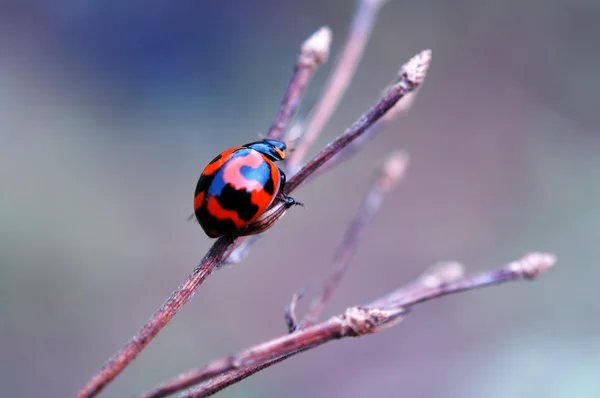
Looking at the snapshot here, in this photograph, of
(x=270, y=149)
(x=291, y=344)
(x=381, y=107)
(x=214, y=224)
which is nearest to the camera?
(x=291, y=344)

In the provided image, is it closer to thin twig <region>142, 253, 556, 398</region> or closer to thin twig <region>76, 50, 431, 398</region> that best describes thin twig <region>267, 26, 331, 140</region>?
thin twig <region>76, 50, 431, 398</region>

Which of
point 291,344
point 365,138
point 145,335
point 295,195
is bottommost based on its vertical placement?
point 291,344

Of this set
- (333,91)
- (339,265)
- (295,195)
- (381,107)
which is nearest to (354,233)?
(339,265)

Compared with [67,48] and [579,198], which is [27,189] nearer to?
[67,48]

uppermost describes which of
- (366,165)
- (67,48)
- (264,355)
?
(67,48)

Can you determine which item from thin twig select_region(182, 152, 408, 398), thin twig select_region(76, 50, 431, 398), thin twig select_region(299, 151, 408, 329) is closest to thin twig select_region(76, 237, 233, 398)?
thin twig select_region(76, 50, 431, 398)

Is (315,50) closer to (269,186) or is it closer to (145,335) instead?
(269,186)

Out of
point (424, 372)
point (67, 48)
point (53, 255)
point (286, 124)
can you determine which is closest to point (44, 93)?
point (67, 48)
